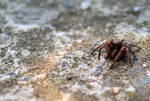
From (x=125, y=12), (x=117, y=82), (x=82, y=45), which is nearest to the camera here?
(x=117, y=82)

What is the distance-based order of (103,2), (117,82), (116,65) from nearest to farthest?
(117,82)
(116,65)
(103,2)

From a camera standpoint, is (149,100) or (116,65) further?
(116,65)

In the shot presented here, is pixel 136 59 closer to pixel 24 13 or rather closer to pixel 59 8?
pixel 59 8

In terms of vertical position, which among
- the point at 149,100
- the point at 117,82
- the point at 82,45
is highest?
the point at 82,45

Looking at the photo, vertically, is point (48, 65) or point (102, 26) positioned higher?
point (102, 26)

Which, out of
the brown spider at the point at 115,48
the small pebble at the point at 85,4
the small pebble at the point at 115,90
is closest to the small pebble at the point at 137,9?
the small pebble at the point at 85,4

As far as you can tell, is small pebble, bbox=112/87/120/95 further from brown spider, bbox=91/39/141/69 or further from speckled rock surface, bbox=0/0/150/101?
brown spider, bbox=91/39/141/69

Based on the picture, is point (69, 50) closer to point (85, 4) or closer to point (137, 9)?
point (85, 4)

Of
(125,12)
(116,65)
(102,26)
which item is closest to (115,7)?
(125,12)

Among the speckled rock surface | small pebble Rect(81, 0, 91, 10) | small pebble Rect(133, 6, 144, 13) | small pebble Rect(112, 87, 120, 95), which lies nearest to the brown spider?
the speckled rock surface
